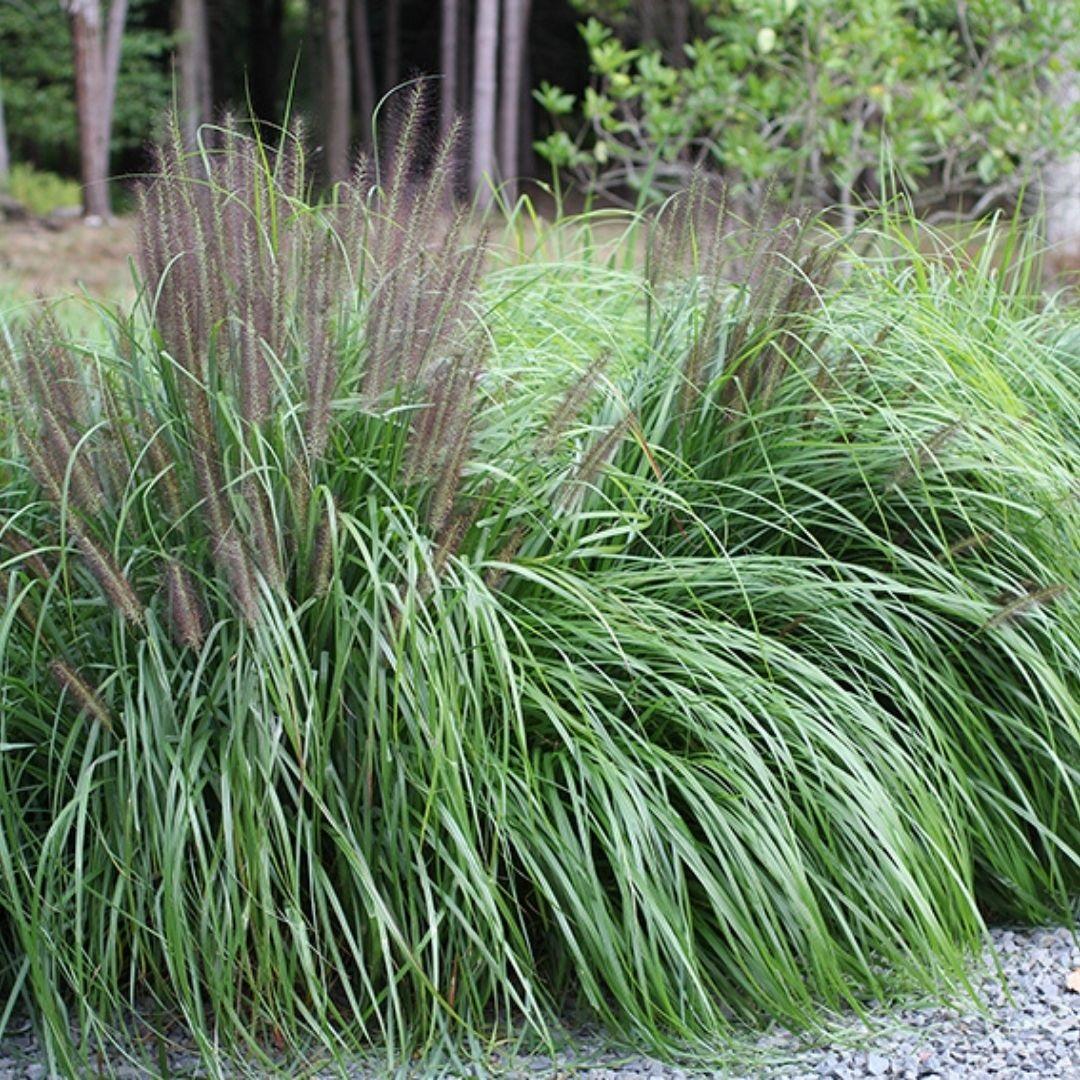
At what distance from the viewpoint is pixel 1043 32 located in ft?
22.2

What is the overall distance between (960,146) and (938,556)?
460 cm

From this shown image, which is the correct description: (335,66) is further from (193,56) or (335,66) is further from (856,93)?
(856,93)

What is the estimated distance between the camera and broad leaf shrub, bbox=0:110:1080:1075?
2516 mm

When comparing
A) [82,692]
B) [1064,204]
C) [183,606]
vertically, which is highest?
[1064,204]

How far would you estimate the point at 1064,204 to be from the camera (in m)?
8.12

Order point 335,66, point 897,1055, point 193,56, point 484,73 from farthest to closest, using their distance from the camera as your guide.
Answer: point 193,56
point 335,66
point 484,73
point 897,1055

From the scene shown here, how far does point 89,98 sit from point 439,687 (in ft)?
50.9

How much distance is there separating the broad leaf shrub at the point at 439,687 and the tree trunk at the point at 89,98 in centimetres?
1383

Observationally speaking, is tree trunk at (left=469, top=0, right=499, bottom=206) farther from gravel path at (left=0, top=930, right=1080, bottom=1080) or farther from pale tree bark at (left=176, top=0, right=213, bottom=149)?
gravel path at (left=0, top=930, right=1080, bottom=1080)

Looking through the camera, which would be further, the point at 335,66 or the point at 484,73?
the point at 335,66

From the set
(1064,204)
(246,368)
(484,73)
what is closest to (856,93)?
(1064,204)

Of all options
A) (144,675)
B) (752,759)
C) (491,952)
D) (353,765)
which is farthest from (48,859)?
(752,759)

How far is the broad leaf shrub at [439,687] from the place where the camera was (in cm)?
252

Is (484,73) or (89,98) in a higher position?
(484,73)
